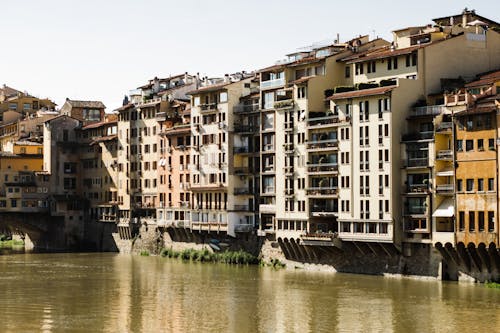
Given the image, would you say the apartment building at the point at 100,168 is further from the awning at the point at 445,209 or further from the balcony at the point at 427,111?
the awning at the point at 445,209

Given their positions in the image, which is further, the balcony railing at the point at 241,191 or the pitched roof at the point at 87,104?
the pitched roof at the point at 87,104

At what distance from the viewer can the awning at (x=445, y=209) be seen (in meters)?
70.9

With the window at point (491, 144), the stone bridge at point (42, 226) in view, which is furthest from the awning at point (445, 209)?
the stone bridge at point (42, 226)

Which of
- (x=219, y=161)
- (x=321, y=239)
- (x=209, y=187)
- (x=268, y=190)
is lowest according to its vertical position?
(x=321, y=239)

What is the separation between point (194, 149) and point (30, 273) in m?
20.8

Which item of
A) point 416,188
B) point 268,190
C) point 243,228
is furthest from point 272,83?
point 416,188

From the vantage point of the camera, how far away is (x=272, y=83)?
89375 millimetres

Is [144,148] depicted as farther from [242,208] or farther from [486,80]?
[486,80]

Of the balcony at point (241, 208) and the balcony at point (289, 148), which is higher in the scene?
the balcony at point (289, 148)

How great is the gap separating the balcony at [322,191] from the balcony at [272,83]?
10106 mm

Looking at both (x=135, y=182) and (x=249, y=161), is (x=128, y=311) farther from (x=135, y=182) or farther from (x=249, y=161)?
(x=135, y=182)

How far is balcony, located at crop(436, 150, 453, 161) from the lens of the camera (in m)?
71.6

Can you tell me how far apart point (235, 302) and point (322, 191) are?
18.4 metres

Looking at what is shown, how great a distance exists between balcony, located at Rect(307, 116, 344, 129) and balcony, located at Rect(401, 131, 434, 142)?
17.8 ft
